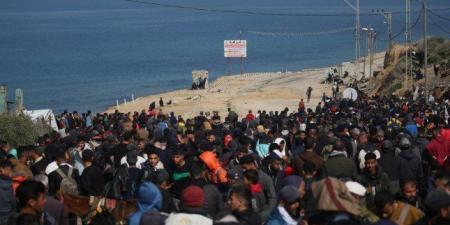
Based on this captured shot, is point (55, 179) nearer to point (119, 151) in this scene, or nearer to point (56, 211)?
point (56, 211)

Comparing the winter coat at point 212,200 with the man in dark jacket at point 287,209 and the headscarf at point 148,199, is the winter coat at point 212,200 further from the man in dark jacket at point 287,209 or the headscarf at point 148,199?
the man in dark jacket at point 287,209

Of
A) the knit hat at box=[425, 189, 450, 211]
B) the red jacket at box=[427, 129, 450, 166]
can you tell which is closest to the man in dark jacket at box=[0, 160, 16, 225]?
the knit hat at box=[425, 189, 450, 211]

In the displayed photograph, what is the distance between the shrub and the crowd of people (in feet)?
23.8

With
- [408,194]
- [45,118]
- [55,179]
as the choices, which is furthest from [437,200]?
[45,118]

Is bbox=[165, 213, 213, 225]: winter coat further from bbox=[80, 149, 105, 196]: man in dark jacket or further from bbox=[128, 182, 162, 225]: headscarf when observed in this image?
bbox=[80, 149, 105, 196]: man in dark jacket

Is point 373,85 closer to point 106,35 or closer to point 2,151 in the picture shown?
point 2,151

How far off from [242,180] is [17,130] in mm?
14614

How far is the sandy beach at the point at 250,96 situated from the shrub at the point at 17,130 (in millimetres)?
16292

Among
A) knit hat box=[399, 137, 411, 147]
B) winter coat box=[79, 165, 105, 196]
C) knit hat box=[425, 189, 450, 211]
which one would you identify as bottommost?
winter coat box=[79, 165, 105, 196]

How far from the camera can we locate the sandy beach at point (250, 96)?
42.7 meters

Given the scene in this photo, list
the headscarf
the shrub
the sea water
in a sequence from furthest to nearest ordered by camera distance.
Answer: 1. the sea water
2. the shrub
3. the headscarf

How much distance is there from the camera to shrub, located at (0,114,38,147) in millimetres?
23141

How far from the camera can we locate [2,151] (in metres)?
13.4

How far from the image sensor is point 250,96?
165 feet
